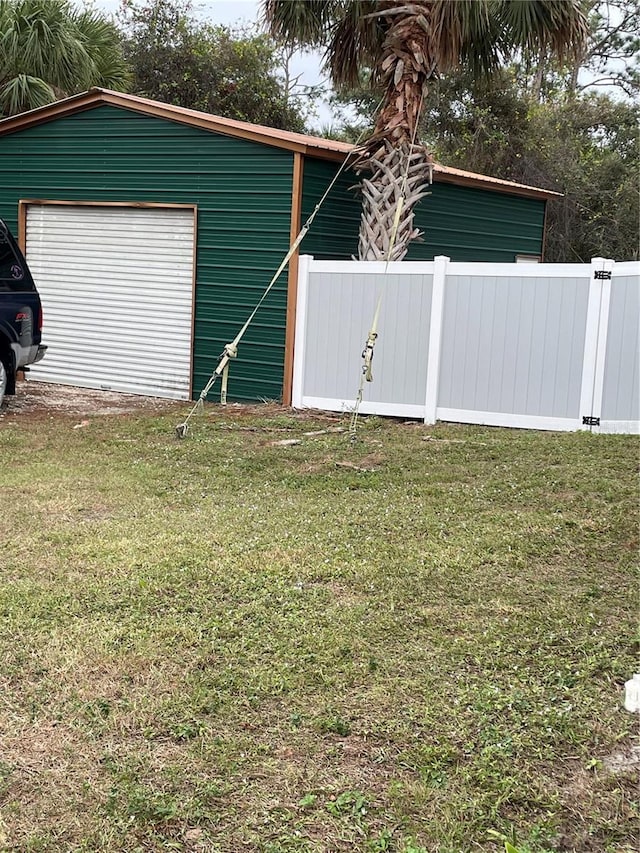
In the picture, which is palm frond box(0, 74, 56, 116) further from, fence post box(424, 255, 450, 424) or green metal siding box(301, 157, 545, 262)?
fence post box(424, 255, 450, 424)

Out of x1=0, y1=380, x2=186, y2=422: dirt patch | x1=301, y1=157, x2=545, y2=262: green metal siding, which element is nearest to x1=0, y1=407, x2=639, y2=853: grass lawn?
x1=0, y1=380, x2=186, y2=422: dirt patch

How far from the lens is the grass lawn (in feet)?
9.95

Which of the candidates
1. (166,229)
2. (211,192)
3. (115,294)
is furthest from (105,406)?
(211,192)

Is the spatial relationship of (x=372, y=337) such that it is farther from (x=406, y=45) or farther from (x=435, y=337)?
(x=406, y=45)

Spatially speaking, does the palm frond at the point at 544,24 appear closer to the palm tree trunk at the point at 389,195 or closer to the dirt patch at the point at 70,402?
the palm tree trunk at the point at 389,195

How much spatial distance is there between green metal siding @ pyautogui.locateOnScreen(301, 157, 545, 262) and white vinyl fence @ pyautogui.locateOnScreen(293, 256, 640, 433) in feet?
3.39

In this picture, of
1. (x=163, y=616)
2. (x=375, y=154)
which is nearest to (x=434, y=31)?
(x=375, y=154)

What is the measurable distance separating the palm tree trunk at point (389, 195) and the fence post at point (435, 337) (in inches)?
46.9

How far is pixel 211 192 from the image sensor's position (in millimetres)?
12117

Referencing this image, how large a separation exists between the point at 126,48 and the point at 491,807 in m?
26.4

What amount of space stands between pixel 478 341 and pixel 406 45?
3587 millimetres

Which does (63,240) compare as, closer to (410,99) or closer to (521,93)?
(410,99)

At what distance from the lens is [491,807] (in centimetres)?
304

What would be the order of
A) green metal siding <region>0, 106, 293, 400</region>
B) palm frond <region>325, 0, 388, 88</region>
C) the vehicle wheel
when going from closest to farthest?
the vehicle wheel
green metal siding <region>0, 106, 293, 400</region>
palm frond <region>325, 0, 388, 88</region>
